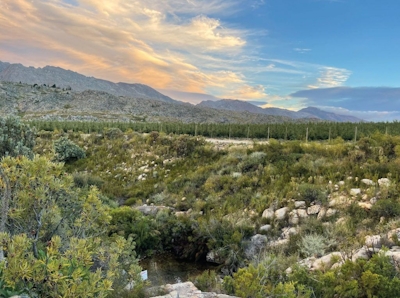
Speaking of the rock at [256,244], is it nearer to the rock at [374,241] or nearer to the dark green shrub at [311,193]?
the dark green shrub at [311,193]

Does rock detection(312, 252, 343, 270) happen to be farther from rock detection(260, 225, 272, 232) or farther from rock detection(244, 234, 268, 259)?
rock detection(260, 225, 272, 232)

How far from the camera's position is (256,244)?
1044 centimetres

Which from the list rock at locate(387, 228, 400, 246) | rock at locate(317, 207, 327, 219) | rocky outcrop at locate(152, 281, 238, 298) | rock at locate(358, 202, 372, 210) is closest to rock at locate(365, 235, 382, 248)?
rock at locate(387, 228, 400, 246)

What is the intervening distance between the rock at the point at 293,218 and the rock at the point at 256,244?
1116 mm

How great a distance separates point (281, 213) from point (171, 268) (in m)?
4.13

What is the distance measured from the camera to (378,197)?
10484 mm

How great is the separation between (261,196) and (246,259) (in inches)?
133

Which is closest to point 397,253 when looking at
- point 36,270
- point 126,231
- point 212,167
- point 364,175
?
point 364,175

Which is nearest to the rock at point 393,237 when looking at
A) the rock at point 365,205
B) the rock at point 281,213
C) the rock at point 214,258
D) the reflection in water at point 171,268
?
the rock at point 365,205

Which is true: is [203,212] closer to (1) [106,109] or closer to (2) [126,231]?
(2) [126,231]

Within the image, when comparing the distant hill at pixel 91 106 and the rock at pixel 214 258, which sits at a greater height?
the distant hill at pixel 91 106

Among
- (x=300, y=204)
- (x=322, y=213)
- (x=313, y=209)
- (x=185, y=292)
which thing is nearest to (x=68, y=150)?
(x=300, y=204)

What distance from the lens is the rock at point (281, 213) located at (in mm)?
11236

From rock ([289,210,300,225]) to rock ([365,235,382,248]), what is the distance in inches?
100
